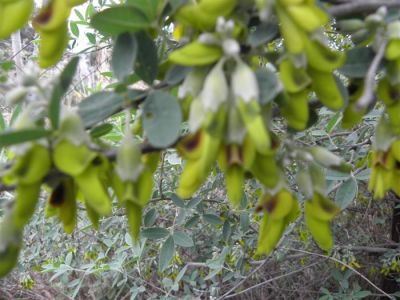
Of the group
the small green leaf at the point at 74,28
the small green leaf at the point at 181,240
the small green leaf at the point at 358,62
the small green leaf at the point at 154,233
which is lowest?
the small green leaf at the point at 181,240

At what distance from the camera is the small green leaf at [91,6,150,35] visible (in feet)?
1.74

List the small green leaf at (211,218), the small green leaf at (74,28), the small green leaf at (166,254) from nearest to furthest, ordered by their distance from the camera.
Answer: the small green leaf at (166,254)
the small green leaf at (211,218)
the small green leaf at (74,28)

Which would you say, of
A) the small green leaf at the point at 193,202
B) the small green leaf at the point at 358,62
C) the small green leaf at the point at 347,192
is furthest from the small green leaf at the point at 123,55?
the small green leaf at the point at 193,202

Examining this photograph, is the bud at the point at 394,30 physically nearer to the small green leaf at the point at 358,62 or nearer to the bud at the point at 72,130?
the small green leaf at the point at 358,62

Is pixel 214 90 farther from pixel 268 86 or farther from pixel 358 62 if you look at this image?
pixel 358 62

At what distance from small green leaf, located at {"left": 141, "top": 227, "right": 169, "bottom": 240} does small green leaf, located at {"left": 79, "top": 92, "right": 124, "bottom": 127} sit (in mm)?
882

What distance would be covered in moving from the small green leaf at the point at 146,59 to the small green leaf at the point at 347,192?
71 cm

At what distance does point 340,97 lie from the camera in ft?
1.65

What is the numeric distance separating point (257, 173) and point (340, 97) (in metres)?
0.11

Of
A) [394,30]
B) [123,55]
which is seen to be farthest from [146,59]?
[394,30]

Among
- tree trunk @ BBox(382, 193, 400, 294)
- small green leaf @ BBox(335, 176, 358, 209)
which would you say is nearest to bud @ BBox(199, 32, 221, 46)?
small green leaf @ BBox(335, 176, 358, 209)

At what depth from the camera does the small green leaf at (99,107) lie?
52 cm

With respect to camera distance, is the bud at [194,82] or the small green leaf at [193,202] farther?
the small green leaf at [193,202]

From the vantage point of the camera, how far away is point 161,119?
501 mm
